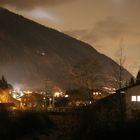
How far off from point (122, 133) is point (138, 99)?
81.3 ft

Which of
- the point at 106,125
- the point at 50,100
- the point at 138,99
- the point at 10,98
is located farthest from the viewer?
the point at 10,98

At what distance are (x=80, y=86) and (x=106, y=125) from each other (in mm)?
55423

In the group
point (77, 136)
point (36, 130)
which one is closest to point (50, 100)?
point (36, 130)

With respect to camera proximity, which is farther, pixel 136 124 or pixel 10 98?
pixel 10 98

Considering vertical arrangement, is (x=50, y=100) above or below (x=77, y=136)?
above

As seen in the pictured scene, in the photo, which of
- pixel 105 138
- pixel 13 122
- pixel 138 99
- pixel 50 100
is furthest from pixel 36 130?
pixel 50 100

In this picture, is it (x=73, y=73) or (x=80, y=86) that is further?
(x=73, y=73)

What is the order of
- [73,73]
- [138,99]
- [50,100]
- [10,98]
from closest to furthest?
1. [138,99]
2. [50,100]
3. [73,73]
4. [10,98]

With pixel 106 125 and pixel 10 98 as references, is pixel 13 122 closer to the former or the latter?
pixel 106 125

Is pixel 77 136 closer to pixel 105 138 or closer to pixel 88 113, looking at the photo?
pixel 88 113

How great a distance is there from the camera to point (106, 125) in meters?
19.8

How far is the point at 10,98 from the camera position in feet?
282

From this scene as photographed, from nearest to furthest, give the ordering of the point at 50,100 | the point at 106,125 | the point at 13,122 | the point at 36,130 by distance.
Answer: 1. the point at 106,125
2. the point at 13,122
3. the point at 36,130
4. the point at 50,100

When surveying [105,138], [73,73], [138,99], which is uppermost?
[73,73]
